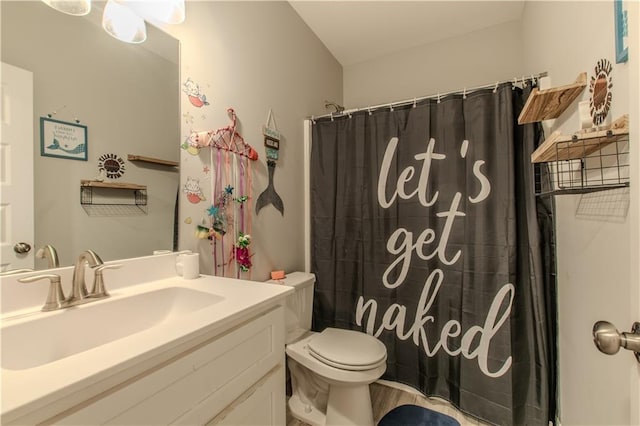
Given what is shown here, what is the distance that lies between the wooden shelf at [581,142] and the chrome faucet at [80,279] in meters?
1.41

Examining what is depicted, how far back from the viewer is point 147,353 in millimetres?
551

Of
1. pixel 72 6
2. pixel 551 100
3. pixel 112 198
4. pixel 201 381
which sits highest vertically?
pixel 72 6

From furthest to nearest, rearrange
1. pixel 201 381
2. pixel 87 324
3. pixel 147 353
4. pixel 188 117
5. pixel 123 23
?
pixel 188 117 < pixel 123 23 < pixel 87 324 < pixel 201 381 < pixel 147 353

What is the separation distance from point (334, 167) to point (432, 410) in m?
1.61

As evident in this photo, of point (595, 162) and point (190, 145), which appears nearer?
point (595, 162)

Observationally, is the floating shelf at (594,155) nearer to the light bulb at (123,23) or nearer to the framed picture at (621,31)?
the framed picture at (621,31)

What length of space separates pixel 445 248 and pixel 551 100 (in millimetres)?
877

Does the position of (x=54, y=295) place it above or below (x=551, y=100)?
below

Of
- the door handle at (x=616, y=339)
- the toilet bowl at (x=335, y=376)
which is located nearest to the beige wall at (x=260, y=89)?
the toilet bowl at (x=335, y=376)

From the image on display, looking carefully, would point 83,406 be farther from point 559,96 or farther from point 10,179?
point 559,96

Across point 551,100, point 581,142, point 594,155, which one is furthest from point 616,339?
point 551,100

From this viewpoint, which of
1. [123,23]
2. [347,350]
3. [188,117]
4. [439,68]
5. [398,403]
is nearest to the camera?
[123,23]

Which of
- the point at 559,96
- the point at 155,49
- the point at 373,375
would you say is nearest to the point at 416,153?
the point at 559,96

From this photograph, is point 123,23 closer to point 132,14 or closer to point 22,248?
point 132,14
